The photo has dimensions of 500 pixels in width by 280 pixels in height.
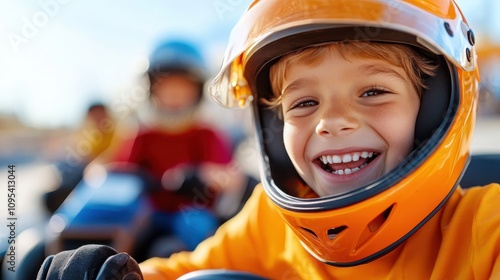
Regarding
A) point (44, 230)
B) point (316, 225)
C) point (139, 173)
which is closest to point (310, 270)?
point (316, 225)

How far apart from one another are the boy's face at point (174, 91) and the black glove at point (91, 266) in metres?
2.02

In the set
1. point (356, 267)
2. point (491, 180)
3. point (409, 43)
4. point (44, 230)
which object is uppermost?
point (409, 43)

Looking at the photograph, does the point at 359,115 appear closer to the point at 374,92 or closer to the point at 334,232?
the point at 374,92

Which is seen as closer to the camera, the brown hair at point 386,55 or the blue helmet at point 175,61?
the brown hair at point 386,55

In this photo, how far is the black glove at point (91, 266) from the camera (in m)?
0.86

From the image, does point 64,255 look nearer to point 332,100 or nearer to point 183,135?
point 332,100

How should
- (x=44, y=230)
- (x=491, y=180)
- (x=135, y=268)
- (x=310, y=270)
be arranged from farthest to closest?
(x=44, y=230)
(x=491, y=180)
(x=310, y=270)
(x=135, y=268)

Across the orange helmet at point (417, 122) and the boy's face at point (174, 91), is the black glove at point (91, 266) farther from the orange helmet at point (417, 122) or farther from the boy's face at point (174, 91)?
the boy's face at point (174, 91)

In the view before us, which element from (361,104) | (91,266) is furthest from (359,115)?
(91,266)

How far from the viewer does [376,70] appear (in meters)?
1.07

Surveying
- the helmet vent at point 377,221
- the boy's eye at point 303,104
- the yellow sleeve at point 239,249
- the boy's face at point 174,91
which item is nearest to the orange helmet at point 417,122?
the helmet vent at point 377,221

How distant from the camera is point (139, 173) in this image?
229 cm

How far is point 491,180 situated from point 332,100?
1.76ft

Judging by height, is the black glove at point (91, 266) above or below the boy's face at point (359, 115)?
below
